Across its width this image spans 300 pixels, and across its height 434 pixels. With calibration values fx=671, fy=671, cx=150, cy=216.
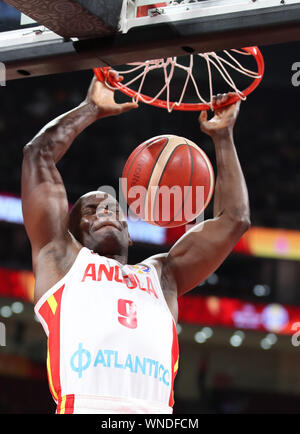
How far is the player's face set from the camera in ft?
10.5

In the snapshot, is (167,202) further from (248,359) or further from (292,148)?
(248,359)

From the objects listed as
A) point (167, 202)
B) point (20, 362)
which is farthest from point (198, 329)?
point (167, 202)

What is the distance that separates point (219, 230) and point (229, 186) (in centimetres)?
22

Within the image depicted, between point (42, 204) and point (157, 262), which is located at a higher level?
point (42, 204)

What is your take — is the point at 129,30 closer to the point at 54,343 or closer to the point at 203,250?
the point at 203,250

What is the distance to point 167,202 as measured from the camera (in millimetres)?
3219

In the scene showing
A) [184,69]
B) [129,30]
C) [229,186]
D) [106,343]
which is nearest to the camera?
[129,30]

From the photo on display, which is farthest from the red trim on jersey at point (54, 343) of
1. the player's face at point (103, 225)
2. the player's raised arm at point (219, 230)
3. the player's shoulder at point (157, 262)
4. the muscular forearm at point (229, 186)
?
the muscular forearm at point (229, 186)

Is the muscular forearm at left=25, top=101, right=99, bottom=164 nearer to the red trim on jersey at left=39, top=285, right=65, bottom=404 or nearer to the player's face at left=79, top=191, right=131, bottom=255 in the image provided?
the player's face at left=79, top=191, right=131, bottom=255

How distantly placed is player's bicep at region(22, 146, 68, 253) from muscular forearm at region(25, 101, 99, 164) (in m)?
0.06

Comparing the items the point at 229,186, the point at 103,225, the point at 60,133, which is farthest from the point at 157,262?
the point at 60,133

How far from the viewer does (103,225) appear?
3207 mm

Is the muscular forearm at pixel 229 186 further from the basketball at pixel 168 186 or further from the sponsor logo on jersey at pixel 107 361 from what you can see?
the sponsor logo on jersey at pixel 107 361

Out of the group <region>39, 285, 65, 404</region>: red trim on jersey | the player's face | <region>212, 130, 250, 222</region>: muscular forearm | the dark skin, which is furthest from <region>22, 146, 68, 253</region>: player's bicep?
<region>212, 130, 250, 222</region>: muscular forearm
